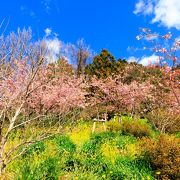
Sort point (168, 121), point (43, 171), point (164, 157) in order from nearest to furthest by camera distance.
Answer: point (43, 171), point (164, 157), point (168, 121)

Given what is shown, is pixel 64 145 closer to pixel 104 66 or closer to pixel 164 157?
pixel 164 157

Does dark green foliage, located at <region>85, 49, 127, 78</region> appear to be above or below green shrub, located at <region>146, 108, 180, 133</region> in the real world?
above

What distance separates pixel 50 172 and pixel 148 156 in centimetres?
351

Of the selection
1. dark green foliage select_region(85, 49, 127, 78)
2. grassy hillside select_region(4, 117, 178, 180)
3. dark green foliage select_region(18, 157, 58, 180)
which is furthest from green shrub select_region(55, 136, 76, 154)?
dark green foliage select_region(85, 49, 127, 78)

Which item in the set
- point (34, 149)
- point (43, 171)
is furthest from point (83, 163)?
point (43, 171)

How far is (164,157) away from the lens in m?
8.24

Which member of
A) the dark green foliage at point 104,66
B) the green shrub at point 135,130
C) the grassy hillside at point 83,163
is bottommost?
the grassy hillside at point 83,163

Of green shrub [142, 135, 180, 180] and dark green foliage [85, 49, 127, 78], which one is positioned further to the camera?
dark green foliage [85, 49, 127, 78]

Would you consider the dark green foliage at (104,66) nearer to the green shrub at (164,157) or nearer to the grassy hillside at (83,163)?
the grassy hillside at (83,163)

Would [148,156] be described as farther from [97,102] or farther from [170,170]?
[97,102]

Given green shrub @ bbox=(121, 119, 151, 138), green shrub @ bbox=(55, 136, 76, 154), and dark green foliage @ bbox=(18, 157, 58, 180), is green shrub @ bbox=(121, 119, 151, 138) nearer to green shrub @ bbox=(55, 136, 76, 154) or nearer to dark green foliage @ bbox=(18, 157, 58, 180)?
green shrub @ bbox=(55, 136, 76, 154)

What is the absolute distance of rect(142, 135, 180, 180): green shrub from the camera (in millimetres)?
7887

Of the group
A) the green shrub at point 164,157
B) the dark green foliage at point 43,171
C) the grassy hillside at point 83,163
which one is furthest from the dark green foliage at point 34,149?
the green shrub at point 164,157

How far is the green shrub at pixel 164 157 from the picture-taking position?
25.9ft
